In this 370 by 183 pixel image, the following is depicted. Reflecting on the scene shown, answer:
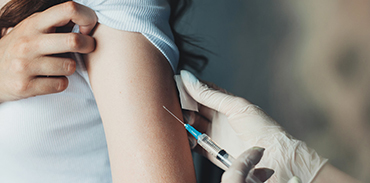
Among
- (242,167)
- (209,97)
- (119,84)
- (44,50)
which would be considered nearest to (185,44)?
(209,97)

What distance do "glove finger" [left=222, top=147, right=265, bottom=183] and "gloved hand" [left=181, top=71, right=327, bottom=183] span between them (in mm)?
131

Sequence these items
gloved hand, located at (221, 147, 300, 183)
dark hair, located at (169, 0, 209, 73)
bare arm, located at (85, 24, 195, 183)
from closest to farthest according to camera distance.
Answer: gloved hand, located at (221, 147, 300, 183), bare arm, located at (85, 24, 195, 183), dark hair, located at (169, 0, 209, 73)

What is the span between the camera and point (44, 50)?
729 millimetres

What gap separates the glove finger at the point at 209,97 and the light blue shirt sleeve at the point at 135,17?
12 centimetres

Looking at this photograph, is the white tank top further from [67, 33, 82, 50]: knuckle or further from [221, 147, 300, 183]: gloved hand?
[221, 147, 300, 183]: gloved hand

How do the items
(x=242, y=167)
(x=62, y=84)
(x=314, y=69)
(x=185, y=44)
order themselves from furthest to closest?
1. (x=185, y=44)
2. (x=62, y=84)
3. (x=242, y=167)
4. (x=314, y=69)

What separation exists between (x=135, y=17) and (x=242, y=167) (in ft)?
2.06

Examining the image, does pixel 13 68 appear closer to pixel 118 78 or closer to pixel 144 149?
pixel 118 78

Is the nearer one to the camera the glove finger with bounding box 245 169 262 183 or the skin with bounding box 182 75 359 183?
the glove finger with bounding box 245 169 262 183

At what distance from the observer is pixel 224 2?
888 mm

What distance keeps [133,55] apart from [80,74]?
26 centimetres

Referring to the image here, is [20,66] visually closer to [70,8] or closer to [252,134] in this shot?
[70,8]

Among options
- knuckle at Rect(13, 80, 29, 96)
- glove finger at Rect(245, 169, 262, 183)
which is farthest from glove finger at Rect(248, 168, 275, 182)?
knuckle at Rect(13, 80, 29, 96)

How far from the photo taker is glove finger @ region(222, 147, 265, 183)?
0.56 metres
